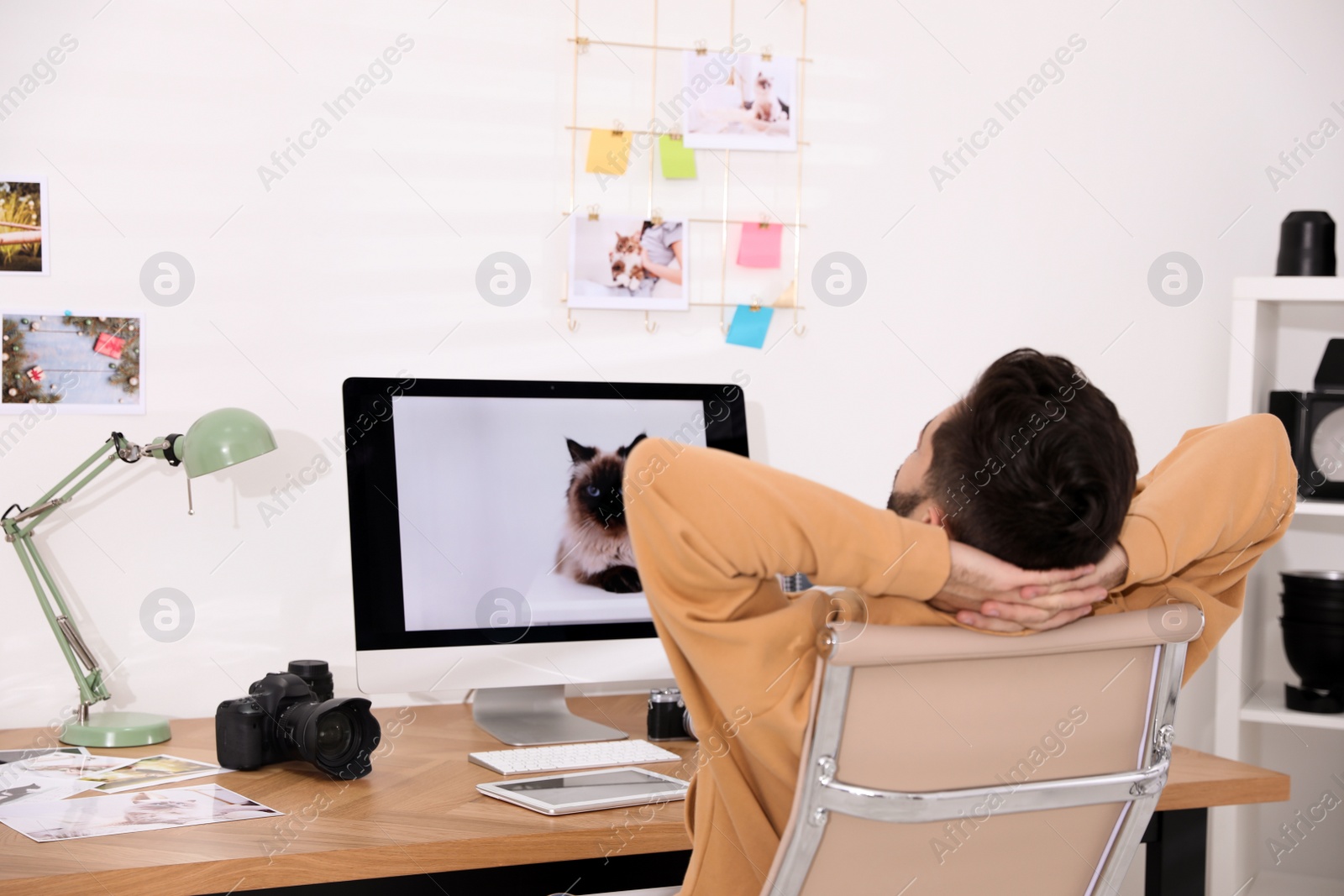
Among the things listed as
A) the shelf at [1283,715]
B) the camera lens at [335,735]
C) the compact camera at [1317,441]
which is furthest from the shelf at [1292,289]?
the camera lens at [335,735]

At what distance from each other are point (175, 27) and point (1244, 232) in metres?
2.02

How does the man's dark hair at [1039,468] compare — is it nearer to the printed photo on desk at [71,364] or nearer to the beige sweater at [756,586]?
the beige sweater at [756,586]

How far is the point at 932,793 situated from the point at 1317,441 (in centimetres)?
154

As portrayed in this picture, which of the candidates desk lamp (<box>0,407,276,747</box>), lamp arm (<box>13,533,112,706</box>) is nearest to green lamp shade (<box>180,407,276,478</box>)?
desk lamp (<box>0,407,276,747</box>)

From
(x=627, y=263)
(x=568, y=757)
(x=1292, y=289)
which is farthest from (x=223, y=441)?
(x=1292, y=289)

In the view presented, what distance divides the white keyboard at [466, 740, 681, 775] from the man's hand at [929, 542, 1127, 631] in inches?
27.9

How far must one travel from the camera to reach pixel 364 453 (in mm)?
1513

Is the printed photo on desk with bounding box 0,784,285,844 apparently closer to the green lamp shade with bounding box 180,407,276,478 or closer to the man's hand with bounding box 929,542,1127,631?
the green lamp shade with bounding box 180,407,276,478

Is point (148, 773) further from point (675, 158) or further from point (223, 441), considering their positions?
point (675, 158)

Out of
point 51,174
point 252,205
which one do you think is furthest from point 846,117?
point 51,174

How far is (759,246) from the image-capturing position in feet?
6.41

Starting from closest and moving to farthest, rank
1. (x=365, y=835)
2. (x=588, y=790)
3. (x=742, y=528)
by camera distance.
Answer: (x=742, y=528)
(x=365, y=835)
(x=588, y=790)

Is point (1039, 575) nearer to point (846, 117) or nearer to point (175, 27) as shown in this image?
point (846, 117)

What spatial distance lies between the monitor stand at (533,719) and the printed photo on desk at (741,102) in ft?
3.26
